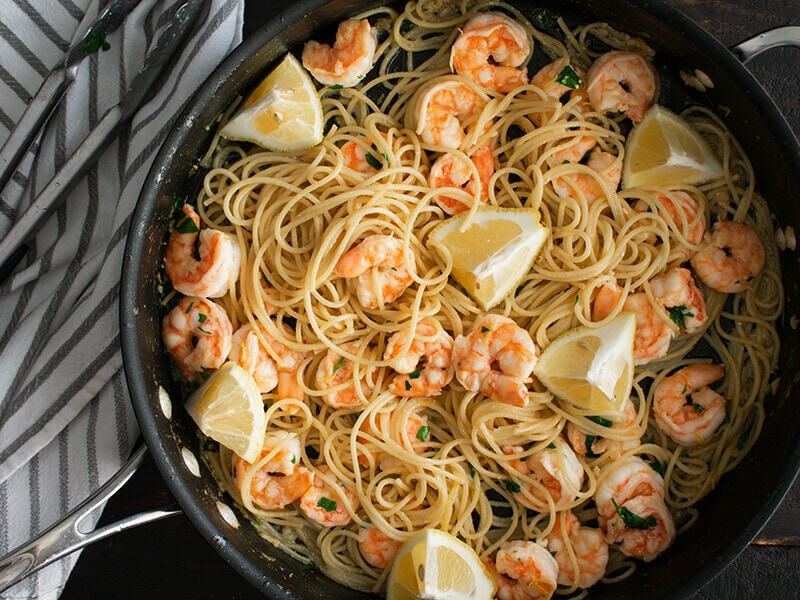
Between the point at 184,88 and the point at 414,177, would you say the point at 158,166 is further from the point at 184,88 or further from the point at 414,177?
the point at 414,177

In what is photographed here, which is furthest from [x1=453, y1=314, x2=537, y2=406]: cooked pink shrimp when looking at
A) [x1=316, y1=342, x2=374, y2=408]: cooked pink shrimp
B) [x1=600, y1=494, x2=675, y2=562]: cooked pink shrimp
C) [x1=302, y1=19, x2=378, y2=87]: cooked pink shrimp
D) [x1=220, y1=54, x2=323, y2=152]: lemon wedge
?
[x1=302, y1=19, x2=378, y2=87]: cooked pink shrimp

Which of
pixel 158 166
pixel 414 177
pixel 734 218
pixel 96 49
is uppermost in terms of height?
pixel 96 49

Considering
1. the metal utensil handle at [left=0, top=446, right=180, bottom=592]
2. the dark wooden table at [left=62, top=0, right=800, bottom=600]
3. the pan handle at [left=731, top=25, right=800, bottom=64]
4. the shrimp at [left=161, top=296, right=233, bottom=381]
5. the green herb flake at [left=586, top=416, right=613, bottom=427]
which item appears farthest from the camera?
the dark wooden table at [left=62, top=0, right=800, bottom=600]

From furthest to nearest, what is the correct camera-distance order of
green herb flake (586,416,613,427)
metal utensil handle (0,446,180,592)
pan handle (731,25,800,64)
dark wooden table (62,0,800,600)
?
dark wooden table (62,0,800,600) < green herb flake (586,416,613,427) < pan handle (731,25,800,64) < metal utensil handle (0,446,180,592)

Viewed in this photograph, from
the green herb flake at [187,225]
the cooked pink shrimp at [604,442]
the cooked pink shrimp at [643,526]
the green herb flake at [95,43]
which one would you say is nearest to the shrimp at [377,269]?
the green herb flake at [187,225]

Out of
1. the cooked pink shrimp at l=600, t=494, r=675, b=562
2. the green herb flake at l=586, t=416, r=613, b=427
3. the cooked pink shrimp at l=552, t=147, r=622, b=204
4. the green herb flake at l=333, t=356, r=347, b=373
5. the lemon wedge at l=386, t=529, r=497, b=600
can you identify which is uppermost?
the green herb flake at l=333, t=356, r=347, b=373

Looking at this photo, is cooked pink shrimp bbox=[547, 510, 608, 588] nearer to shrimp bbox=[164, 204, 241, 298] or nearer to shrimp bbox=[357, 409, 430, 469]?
shrimp bbox=[357, 409, 430, 469]

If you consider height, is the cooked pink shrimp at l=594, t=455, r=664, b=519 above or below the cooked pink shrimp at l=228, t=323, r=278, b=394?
below

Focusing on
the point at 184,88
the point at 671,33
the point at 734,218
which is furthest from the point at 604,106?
the point at 184,88
